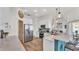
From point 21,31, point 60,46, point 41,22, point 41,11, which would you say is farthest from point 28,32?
point 60,46

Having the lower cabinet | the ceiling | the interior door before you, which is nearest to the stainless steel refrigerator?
the interior door

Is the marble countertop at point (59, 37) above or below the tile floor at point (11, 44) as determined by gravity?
above

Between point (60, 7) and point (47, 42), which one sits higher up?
point (60, 7)

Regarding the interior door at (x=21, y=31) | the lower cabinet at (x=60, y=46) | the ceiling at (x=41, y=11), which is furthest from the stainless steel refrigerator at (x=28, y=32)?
the lower cabinet at (x=60, y=46)

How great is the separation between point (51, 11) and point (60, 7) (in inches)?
5.2

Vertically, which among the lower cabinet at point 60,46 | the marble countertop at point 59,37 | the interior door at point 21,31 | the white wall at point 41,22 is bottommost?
the lower cabinet at point 60,46

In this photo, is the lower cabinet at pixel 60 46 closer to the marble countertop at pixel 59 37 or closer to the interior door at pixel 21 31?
the marble countertop at pixel 59 37

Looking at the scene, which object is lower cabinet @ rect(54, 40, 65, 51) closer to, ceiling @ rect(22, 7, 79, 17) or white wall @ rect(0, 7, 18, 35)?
ceiling @ rect(22, 7, 79, 17)

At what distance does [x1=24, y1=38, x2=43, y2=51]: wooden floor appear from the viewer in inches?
95.3

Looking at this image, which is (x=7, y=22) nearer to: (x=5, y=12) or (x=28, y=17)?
(x=5, y=12)

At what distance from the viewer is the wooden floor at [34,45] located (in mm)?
2422
